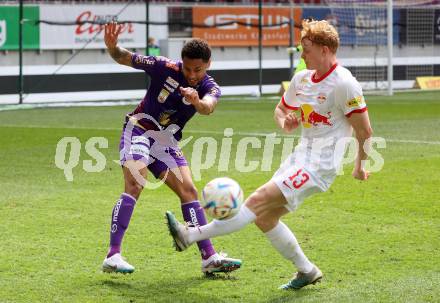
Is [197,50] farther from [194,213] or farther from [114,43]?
[194,213]

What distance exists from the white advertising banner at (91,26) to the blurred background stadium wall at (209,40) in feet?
0.10

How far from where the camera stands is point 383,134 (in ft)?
58.9

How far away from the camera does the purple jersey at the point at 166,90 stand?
24.8 ft

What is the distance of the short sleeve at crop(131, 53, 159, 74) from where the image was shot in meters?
7.62

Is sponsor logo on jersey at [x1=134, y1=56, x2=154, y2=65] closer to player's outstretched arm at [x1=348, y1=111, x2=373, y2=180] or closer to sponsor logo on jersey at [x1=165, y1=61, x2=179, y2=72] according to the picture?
sponsor logo on jersey at [x1=165, y1=61, x2=179, y2=72]

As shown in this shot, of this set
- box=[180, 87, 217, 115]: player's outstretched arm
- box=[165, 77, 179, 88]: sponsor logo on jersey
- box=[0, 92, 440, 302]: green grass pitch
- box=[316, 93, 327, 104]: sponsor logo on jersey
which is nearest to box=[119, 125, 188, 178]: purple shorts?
box=[165, 77, 179, 88]: sponsor logo on jersey

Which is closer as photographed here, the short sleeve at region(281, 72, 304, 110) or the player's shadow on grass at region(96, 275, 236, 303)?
the player's shadow on grass at region(96, 275, 236, 303)

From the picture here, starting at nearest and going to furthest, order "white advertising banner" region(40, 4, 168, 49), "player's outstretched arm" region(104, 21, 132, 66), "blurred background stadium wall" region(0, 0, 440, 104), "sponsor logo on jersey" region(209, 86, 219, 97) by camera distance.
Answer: "sponsor logo on jersey" region(209, 86, 219, 97) < "player's outstretched arm" region(104, 21, 132, 66) < "blurred background stadium wall" region(0, 0, 440, 104) < "white advertising banner" region(40, 4, 168, 49)

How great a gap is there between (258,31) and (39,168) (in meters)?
19.4

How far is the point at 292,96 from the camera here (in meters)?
7.13

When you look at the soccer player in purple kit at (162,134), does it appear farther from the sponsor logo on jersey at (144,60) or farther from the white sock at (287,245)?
A: the white sock at (287,245)

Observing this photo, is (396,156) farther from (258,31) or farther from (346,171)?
(258,31)

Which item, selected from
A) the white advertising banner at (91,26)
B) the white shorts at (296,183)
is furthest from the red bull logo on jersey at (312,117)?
the white advertising banner at (91,26)

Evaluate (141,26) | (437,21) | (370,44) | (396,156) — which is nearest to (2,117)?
(141,26)
